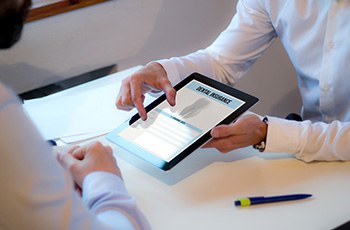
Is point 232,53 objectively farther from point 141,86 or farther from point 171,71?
point 141,86

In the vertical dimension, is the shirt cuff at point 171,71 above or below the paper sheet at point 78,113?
above

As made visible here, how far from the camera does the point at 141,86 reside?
51.6 inches

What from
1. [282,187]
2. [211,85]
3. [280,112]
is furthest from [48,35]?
[280,112]

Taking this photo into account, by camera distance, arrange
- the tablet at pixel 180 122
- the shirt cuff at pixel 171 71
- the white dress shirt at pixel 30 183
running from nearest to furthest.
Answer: the white dress shirt at pixel 30 183 < the tablet at pixel 180 122 < the shirt cuff at pixel 171 71

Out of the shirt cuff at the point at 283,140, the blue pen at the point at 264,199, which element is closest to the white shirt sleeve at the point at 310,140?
the shirt cuff at the point at 283,140

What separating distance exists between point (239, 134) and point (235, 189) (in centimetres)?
12

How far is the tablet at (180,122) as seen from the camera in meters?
Answer: 1.09

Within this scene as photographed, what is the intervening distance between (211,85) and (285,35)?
0.32m

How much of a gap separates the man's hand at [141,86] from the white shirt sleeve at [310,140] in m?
0.23

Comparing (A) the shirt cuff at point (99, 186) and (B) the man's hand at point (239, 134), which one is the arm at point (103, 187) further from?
(B) the man's hand at point (239, 134)

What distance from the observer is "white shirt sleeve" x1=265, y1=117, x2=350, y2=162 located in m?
1.13

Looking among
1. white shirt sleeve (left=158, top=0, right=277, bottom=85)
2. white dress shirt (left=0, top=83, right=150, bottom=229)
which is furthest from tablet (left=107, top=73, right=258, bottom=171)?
white dress shirt (left=0, top=83, right=150, bottom=229)

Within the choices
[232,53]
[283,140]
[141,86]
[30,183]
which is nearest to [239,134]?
[283,140]

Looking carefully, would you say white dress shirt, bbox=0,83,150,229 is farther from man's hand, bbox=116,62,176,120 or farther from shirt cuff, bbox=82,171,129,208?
man's hand, bbox=116,62,176,120
